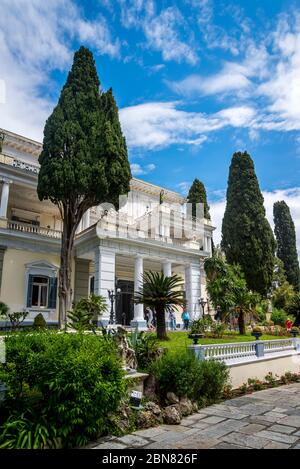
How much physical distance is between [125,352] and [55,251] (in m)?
14.2

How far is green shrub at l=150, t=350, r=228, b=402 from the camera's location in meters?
7.68

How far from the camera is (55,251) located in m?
20.7

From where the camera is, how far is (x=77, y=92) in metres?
17.1

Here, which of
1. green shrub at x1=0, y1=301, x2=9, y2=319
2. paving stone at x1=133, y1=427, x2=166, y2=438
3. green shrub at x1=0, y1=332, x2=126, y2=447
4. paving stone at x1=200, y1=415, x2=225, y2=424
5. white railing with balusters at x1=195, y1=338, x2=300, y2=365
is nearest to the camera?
green shrub at x1=0, y1=332, x2=126, y2=447

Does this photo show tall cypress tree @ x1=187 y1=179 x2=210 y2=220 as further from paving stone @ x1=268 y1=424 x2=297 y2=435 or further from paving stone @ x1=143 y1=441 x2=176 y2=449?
paving stone @ x1=143 y1=441 x2=176 y2=449

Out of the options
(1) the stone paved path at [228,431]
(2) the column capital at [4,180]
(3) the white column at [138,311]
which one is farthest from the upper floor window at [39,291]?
(1) the stone paved path at [228,431]

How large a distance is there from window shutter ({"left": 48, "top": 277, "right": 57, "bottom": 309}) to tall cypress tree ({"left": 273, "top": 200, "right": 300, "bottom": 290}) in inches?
1190

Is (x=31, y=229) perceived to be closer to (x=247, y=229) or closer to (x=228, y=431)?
(x=247, y=229)

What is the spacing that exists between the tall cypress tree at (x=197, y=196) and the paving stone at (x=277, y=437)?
88.4ft

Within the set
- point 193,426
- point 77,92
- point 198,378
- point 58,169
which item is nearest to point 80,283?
point 58,169

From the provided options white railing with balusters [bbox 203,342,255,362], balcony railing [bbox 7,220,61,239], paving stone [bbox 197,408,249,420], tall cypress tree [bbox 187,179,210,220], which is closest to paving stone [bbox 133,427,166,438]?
paving stone [bbox 197,408,249,420]

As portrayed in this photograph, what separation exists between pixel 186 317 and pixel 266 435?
1525 cm

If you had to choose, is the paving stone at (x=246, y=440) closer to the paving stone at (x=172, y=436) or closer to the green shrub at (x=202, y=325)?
the paving stone at (x=172, y=436)

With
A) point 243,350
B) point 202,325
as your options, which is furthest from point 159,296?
point 202,325
